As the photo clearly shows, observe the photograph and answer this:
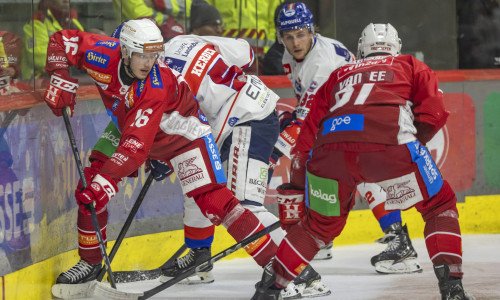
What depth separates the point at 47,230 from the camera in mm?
4070

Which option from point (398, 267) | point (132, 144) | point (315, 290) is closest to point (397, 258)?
point (398, 267)

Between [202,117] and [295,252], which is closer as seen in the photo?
[295,252]

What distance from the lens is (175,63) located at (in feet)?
13.9

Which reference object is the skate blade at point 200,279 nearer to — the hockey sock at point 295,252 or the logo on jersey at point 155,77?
the hockey sock at point 295,252

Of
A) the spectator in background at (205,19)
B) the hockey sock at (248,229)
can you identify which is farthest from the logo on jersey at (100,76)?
the spectator in background at (205,19)

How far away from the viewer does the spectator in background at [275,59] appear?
224 inches

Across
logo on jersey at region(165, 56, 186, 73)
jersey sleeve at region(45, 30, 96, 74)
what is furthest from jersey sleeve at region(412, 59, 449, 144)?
jersey sleeve at region(45, 30, 96, 74)

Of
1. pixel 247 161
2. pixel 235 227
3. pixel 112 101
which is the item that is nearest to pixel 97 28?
pixel 112 101

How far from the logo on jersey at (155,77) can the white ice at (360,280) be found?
1.04 meters

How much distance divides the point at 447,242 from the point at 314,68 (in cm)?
155

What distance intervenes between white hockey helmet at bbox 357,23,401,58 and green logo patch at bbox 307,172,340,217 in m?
0.62

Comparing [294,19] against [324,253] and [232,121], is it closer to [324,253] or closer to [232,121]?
[232,121]

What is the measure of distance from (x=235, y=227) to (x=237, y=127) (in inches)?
22.0

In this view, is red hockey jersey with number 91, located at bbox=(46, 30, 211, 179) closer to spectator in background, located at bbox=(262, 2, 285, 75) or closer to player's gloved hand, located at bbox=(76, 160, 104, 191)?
player's gloved hand, located at bbox=(76, 160, 104, 191)
